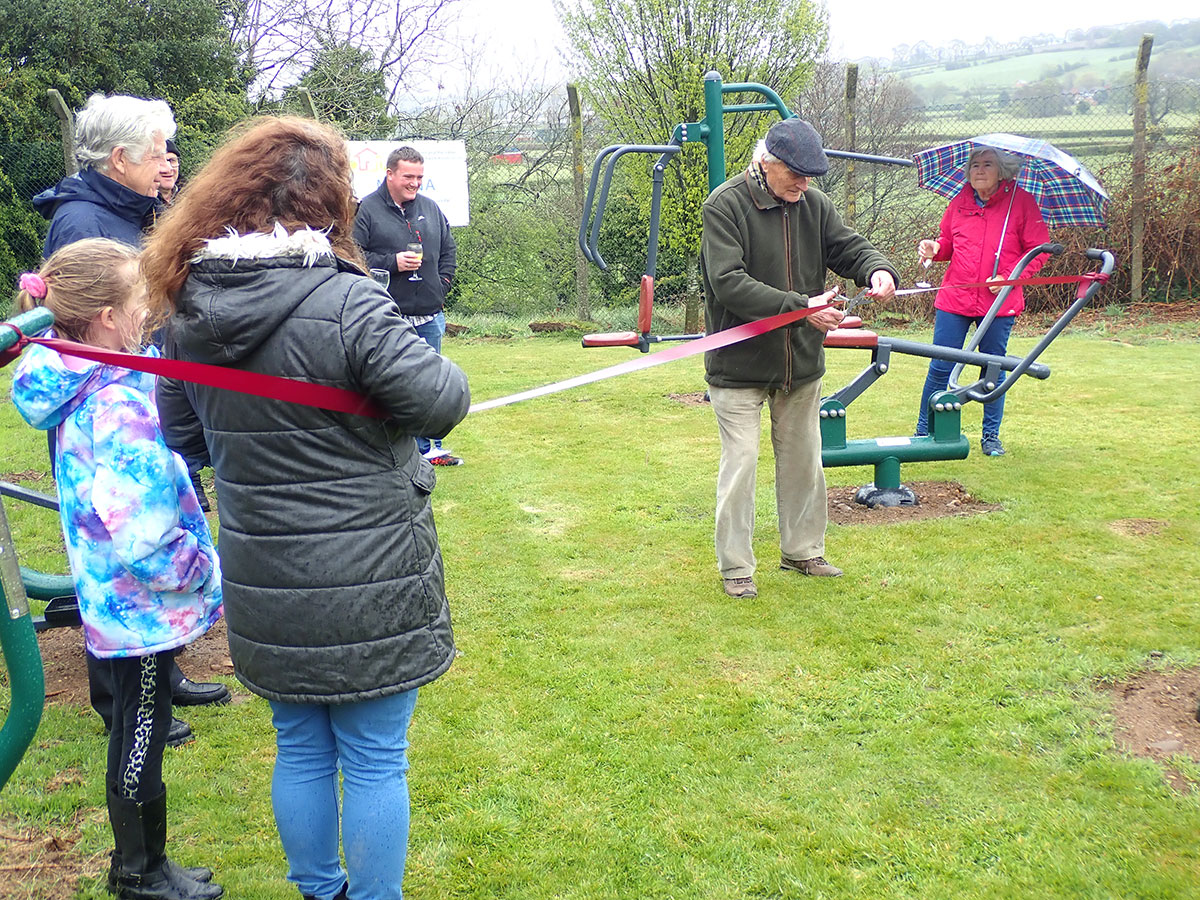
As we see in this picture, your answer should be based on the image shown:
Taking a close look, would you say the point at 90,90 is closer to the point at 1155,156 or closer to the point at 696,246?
the point at 696,246

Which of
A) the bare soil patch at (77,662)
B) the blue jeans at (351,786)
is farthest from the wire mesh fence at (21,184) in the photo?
the blue jeans at (351,786)

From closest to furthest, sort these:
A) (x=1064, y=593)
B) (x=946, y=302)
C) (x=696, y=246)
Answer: (x=1064, y=593), (x=946, y=302), (x=696, y=246)

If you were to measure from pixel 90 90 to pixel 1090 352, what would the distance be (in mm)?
12400

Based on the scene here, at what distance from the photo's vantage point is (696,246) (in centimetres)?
1109

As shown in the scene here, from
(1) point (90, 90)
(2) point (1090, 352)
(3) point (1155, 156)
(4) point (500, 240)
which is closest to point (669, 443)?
(2) point (1090, 352)

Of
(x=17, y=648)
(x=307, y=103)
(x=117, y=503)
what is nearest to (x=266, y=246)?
(x=117, y=503)

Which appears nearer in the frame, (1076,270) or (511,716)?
(511,716)

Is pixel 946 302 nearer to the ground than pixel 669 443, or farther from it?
farther from it

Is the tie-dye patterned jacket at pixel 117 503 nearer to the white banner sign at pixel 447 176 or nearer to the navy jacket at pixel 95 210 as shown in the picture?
the navy jacket at pixel 95 210

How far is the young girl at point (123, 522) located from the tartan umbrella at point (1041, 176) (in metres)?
4.77

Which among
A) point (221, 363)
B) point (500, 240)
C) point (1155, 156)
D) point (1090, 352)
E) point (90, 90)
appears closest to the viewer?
point (221, 363)

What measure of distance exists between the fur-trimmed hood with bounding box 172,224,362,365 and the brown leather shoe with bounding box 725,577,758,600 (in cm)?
285

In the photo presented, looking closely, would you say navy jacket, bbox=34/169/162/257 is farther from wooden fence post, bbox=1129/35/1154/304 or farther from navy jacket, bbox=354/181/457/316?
wooden fence post, bbox=1129/35/1154/304

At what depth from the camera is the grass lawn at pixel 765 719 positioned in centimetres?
273
